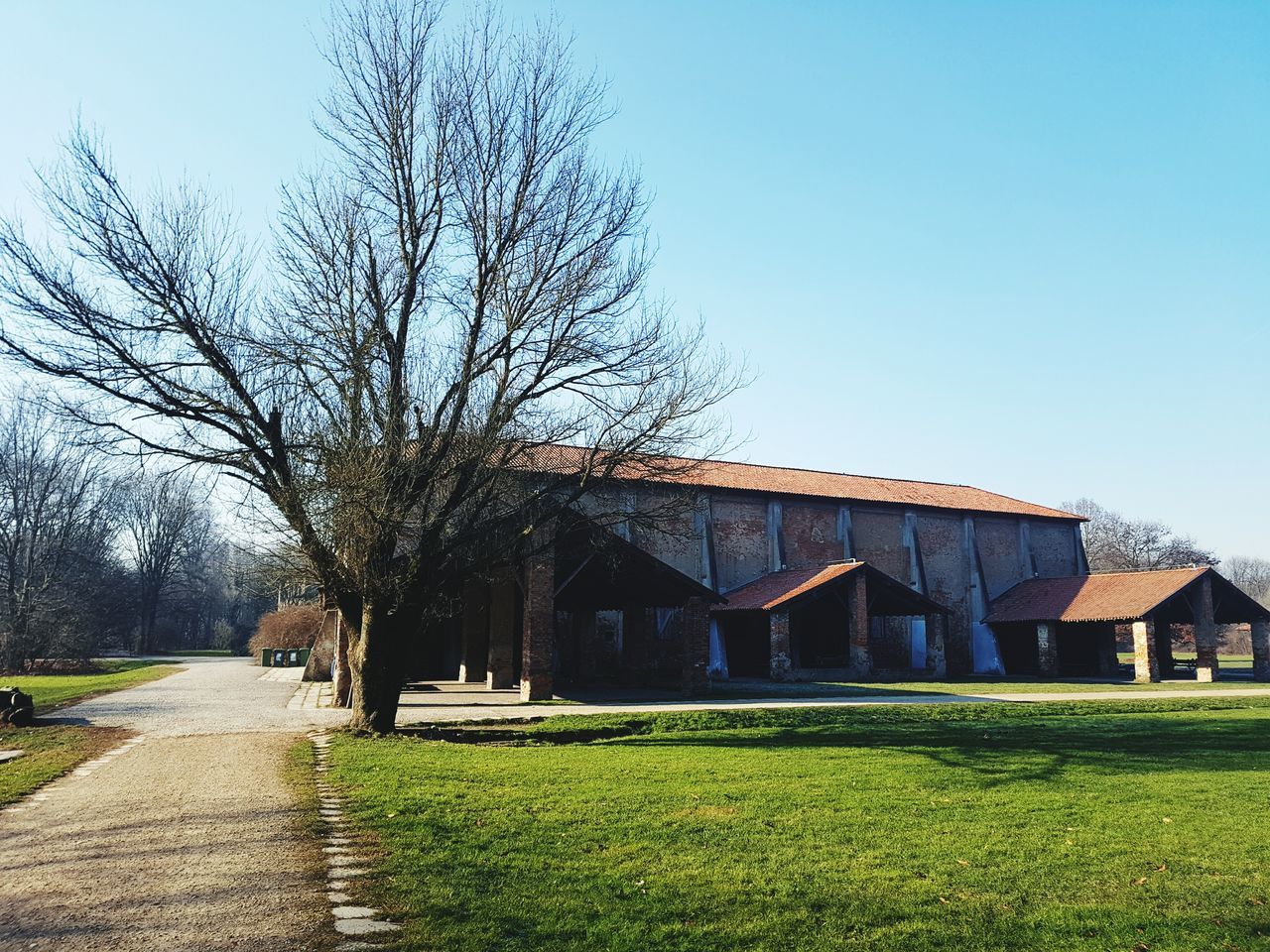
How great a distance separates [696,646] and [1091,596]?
2076cm

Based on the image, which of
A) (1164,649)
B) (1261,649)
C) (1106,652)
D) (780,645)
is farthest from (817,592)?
(1261,649)

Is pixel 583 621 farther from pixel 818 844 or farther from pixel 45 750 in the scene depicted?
pixel 818 844

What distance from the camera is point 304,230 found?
13656 millimetres

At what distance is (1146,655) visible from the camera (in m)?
31.9

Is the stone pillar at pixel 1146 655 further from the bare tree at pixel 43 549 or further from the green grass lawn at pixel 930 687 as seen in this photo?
the bare tree at pixel 43 549

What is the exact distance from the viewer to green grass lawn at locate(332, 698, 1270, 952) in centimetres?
472

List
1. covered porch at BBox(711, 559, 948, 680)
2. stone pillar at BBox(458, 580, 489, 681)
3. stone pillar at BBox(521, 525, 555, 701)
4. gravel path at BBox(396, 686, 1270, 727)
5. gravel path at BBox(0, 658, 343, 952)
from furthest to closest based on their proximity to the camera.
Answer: covered porch at BBox(711, 559, 948, 680), stone pillar at BBox(458, 580, 489, 681), stone pillar at BBox(521, 525, 555, 701), gravel path at BBox(396, 686, 1270, 727), gravel path at BBox(0, 658, 343, 952)

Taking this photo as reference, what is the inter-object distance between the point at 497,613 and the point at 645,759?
13.7 metres

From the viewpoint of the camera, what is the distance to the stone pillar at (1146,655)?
1251 inches

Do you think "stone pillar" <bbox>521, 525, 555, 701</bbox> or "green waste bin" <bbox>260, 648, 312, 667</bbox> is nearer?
"stone pillar" <bbox>521, 525, 555, 701</bbox>

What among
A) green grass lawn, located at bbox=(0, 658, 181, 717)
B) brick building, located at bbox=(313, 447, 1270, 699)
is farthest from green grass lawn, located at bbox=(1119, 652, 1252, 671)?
green grass lawn, located at bbox=(0, 658, 181, 717)

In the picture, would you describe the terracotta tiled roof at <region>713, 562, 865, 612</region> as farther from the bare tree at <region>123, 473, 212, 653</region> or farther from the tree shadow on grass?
the bare tree at <region>123, 473, 212, 653</region>

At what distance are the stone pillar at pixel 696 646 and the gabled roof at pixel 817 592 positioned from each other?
20.2ft

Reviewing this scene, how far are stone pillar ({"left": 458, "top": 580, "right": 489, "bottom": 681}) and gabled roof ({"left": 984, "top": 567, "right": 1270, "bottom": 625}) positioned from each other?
71.4 ft
